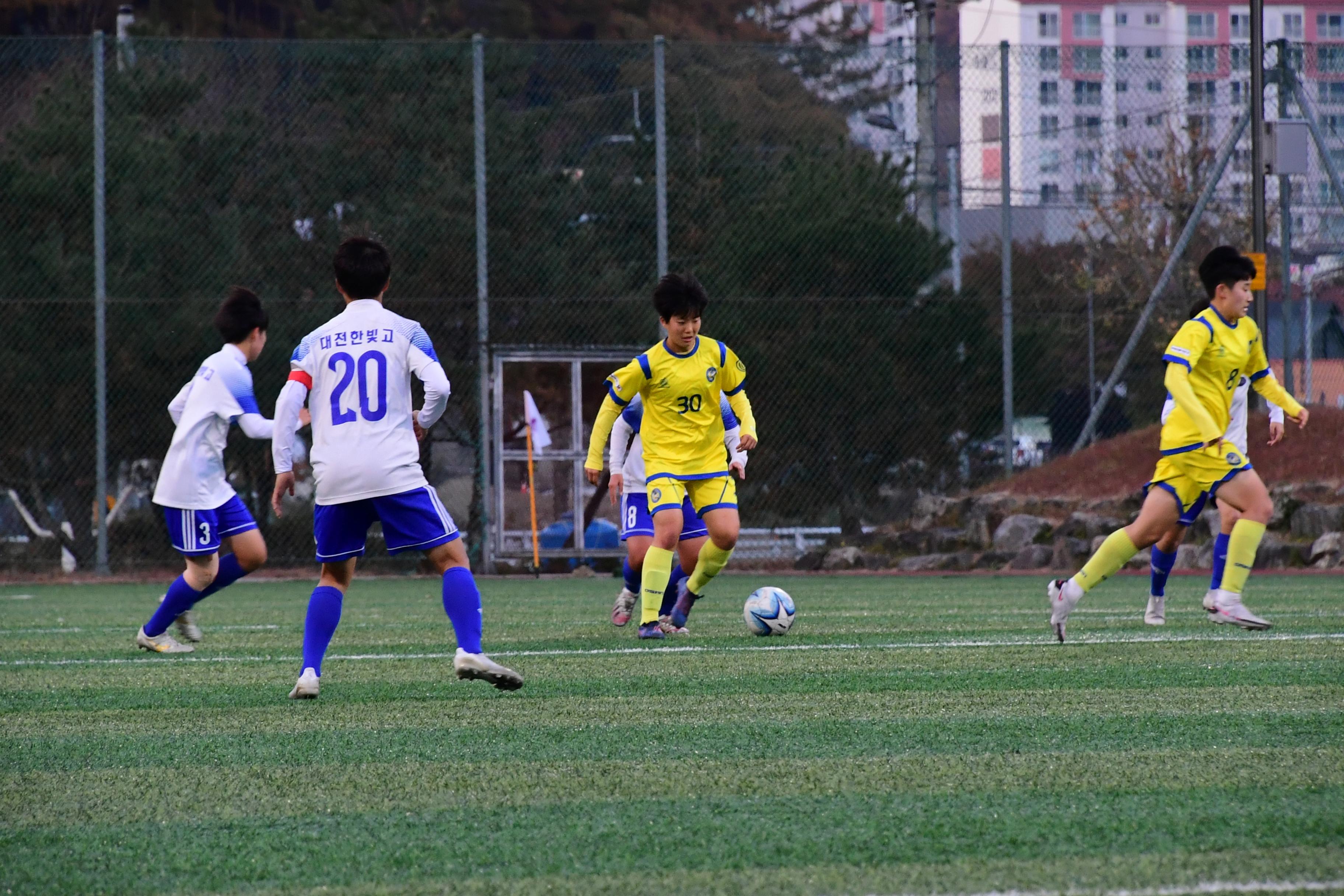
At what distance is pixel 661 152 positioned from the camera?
17062 millimetres

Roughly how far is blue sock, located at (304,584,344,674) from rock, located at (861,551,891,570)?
448 inches

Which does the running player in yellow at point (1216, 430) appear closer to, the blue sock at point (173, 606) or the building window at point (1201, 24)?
the blue sock at point (173, 606)

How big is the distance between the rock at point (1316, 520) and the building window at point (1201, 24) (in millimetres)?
61113

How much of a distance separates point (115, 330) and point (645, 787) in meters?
13.8

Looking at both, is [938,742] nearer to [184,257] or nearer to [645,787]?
[645,787]

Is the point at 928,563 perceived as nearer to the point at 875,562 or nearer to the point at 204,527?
the point at 875,562

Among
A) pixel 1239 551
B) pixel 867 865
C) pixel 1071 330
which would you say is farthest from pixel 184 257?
pixel 867 865

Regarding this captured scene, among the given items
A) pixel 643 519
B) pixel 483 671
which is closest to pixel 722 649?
pixel 643 519

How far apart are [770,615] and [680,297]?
5.35 ft

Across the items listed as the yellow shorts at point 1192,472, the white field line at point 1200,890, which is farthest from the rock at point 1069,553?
the white field line at point 1200,890

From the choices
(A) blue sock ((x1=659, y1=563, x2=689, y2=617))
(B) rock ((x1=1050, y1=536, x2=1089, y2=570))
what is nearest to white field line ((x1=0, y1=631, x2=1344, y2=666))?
(A) blue sock ((x1=659, y1=563, x2=689, y2=617))

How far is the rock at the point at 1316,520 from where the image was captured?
15.6 metres

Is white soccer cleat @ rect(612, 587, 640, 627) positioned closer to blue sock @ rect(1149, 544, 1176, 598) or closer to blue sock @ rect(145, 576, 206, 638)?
blue sock @ rect(145, 576, 206, 638)

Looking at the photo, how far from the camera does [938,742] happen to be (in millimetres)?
4488
